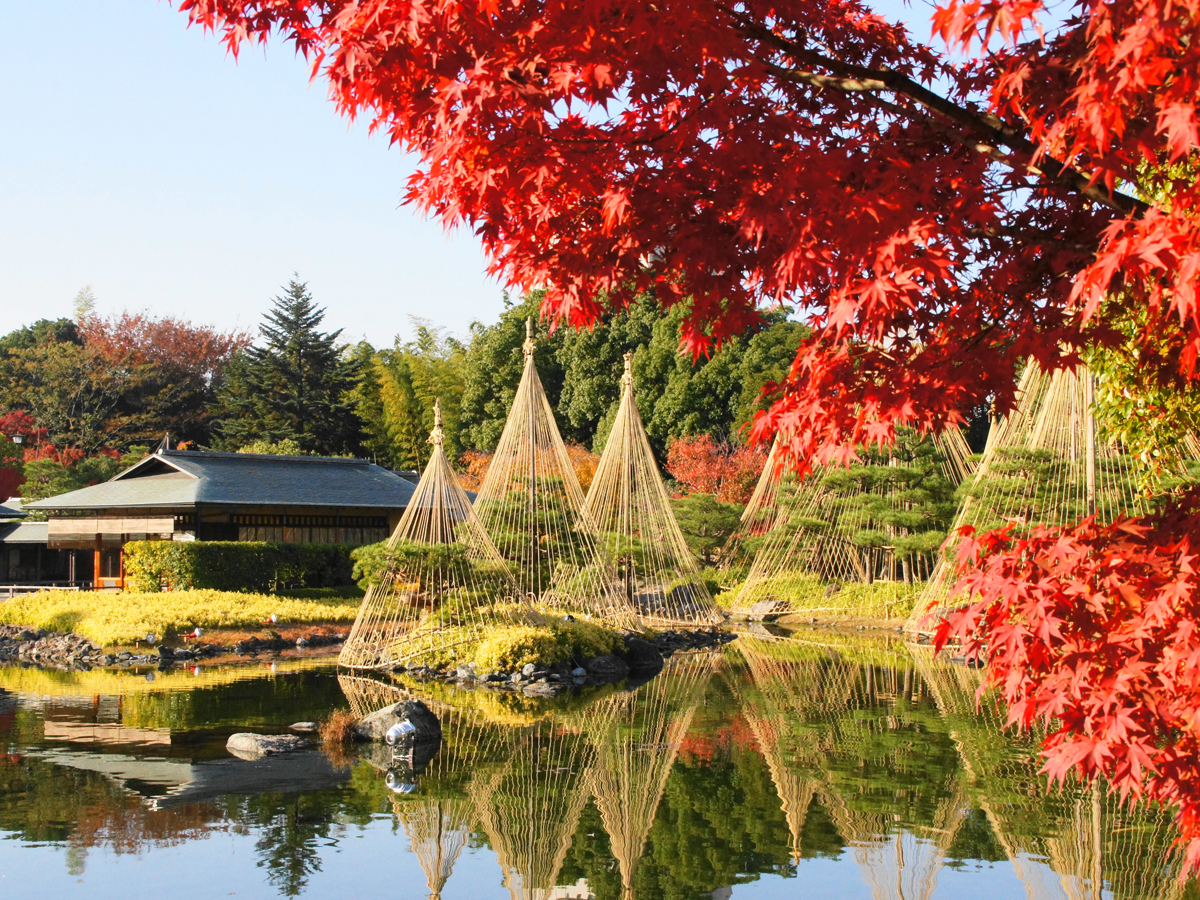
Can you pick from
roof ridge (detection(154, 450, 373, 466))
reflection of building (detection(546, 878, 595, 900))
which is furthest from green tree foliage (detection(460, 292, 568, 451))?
reflection of building (detection(546, 878, 595, 900))

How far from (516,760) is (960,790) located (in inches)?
121

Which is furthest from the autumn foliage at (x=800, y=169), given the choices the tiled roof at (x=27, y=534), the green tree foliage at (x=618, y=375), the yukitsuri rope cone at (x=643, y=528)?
the green tree foliage at (x=618, y=375)

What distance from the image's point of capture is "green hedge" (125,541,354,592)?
16609 millimetres

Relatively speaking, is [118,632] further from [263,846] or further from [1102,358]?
[1102,358]

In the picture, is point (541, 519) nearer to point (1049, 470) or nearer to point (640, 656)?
point (640, 656)

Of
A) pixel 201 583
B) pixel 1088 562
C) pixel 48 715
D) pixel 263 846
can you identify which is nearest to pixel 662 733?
pixel 263 846

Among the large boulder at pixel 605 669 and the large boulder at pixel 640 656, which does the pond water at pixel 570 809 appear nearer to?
the large boulder at pixel 605 669

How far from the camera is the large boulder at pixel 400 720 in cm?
786

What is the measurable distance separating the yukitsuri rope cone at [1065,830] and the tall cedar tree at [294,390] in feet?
88.4

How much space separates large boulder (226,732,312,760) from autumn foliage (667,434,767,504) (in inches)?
664

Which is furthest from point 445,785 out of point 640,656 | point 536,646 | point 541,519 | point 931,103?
point 541,519

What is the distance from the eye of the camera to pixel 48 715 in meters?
8.97

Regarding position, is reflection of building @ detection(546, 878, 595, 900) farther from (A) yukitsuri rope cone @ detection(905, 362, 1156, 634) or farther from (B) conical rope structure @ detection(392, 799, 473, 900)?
(A) yukitsuri rope cone @ detection(905, 362, 1156, 634)

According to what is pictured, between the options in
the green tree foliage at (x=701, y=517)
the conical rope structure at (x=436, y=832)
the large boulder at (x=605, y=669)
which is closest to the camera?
the conical rope structure at (x=436, y=832)
